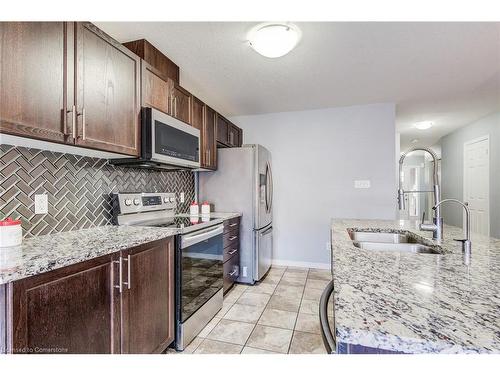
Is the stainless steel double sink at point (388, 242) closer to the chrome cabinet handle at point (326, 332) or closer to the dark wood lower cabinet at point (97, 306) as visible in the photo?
the chrome cabinet handle at point (326, 332)

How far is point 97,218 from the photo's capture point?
188 cm

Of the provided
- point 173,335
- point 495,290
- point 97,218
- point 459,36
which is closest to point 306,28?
point 459,36

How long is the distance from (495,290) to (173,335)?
1735mm

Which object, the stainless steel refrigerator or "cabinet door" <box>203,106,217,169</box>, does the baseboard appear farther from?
"cabinet door" <box>203,106,217,169</box>

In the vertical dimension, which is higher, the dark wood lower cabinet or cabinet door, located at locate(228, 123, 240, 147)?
cabinet door, located at locate(228, 123, 240, 147)

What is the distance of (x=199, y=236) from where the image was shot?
1994 mm

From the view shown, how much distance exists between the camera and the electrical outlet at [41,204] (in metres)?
1.47

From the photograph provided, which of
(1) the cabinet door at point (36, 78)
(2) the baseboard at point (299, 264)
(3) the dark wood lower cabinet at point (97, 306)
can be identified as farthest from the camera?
(2) the baseboard at point (299, 264)

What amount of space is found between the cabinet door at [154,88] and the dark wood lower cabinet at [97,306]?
1066 mm

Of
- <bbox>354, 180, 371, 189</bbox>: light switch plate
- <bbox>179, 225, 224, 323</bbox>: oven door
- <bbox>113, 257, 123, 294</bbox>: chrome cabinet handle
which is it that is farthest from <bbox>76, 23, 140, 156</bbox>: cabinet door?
<bbox>354, 180, 371, 189</bbox>: light switch plate

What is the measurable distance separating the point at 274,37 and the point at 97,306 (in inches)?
75.5

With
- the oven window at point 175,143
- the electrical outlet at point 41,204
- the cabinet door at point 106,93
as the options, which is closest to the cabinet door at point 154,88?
the cabinet door at point 106,93

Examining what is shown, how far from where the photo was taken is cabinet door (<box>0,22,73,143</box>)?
1.08 m
